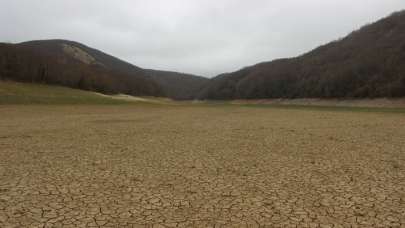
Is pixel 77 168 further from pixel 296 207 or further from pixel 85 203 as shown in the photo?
pixel 296 207

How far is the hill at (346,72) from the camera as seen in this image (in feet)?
254

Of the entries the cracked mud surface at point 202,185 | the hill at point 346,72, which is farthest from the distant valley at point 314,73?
Result: the cracked mud surface at point 202,185

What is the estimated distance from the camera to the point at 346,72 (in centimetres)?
9125

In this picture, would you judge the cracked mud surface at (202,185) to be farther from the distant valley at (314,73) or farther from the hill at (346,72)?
the distant valley at (314,73)

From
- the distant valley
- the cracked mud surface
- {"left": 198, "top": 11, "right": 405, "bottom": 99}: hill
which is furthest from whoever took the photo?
{"left": 198, "top": 11, "right": 405, "bottom": 99}: hill

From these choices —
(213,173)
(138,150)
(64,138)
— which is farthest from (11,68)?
(213,173)

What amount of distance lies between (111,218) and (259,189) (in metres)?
3.31

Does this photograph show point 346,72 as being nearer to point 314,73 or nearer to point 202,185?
point 314,73

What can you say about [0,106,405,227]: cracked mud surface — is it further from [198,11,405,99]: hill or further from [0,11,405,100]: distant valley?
[0,11,405,100]: distant valley

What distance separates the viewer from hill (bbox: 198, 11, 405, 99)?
3054 inches

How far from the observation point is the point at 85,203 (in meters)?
7.08

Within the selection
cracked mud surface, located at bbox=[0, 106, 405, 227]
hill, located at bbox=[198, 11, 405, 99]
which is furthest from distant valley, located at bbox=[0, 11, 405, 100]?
cracked mud surface, located at bbox=[0, 106, 405, 227]

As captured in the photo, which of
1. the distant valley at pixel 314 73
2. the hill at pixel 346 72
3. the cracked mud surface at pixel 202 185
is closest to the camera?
the cracked mud surface at pixel 202 185

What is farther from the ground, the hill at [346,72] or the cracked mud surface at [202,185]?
the hill at [346,72]
